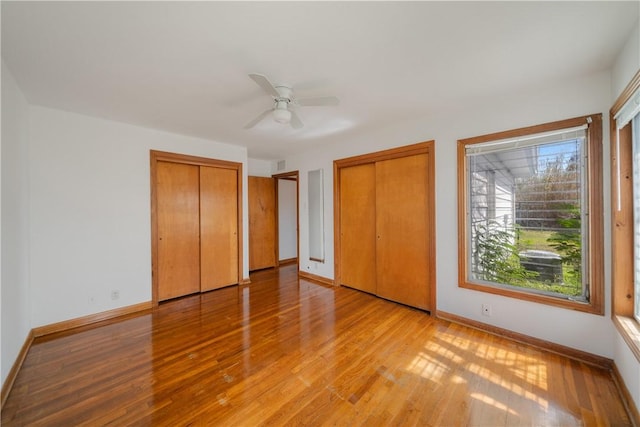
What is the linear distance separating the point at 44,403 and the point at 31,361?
766 millimetres

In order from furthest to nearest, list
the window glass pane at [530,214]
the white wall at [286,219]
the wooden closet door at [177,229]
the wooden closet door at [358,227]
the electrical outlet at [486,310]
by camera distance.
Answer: the white wall at [286,219]
the wooden closet door at [358,227]
the wooden closet door at [177,229]
the electrical outlet at [486,310]
the window glass pane at [530,214]

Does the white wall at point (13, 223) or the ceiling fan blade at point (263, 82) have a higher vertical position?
the ceiling fan blade at point (263, 82)

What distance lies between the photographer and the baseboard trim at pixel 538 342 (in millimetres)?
1992

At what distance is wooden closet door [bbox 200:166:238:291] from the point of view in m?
3.90

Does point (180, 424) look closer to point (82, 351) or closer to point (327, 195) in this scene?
point (82, 351)

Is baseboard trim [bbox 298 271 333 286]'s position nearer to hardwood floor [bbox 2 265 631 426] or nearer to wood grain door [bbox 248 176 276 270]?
wood grain door [bbox 248 176 276 270]

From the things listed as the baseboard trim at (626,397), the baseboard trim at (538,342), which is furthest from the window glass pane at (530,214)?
the baseboard trim at (626,397)

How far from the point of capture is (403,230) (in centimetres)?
327

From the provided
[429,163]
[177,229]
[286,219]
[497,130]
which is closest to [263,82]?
[429,163]

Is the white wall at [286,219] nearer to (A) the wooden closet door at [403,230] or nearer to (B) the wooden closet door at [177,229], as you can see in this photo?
(B) the wooden closet door at [177,229]

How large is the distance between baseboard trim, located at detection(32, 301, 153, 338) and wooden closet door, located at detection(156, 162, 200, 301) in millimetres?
281

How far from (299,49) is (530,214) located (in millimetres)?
2455

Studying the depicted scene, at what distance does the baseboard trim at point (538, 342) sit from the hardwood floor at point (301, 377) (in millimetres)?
69

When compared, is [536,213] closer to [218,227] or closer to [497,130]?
[497,130]
